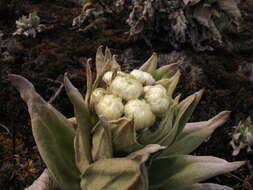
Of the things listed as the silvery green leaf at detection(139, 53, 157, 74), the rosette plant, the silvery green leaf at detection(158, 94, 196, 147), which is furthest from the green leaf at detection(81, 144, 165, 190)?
the silvery green leaf at detection(139, 53, 157, 74)

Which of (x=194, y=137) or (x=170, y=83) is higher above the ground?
(x=170, y=83)

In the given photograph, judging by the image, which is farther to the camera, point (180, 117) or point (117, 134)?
point (180, 117)

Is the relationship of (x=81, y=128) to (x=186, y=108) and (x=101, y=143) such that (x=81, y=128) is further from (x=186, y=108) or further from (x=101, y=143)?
(x=186, y=108)

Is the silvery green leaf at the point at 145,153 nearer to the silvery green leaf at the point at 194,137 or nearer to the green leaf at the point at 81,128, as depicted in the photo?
the green leaf at the point at 81,128

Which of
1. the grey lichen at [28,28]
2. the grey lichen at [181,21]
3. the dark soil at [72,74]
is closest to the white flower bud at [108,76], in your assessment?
the dark soil at [72,74]

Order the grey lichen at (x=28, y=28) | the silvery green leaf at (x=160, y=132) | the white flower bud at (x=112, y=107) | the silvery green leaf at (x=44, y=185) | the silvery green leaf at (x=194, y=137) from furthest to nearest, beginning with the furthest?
the grey lichen at (x=28, y=28) → the silvery green leaf at (x=194, y=137) → the silvery green leaf at (x=44, y=185) → the silvery green leaf at (x=160, y=132) → the white flower bud at (x=112, y=107)

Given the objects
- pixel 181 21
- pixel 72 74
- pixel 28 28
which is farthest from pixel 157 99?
pixel 28 28

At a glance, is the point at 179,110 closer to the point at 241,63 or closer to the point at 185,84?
the point at 185,84
